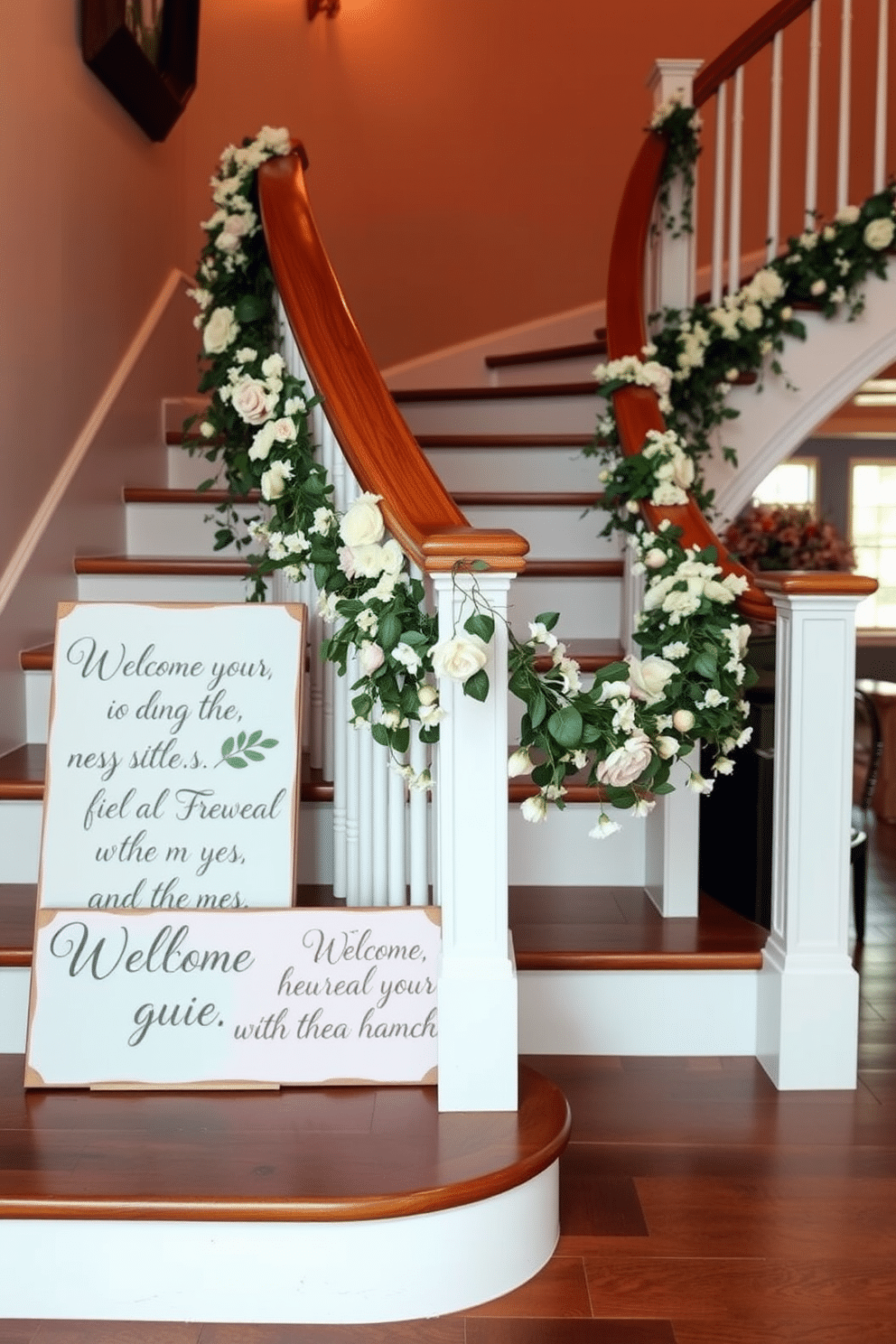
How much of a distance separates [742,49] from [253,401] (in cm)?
220

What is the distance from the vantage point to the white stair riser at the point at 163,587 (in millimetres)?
3260

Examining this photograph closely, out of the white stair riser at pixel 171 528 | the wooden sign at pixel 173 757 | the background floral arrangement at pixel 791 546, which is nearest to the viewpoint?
the wooden sign at pixel 173 757

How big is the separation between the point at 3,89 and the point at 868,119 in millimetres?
4092

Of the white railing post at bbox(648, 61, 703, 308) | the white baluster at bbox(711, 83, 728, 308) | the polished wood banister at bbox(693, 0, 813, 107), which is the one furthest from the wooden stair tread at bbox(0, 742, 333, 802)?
the polished wood banister at bbox(693, 0, 813, 107)

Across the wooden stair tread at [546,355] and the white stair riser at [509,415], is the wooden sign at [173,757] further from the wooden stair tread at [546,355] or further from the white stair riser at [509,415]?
the wooden stair tread at [546,355]

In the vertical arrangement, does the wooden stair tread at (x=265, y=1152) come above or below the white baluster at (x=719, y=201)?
below

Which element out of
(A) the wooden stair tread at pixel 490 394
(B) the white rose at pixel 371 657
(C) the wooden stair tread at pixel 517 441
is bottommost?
(B) the white rose at pixel 371 657

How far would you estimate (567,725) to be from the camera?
1.95 metres

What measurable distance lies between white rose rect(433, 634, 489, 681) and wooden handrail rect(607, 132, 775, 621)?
85cm

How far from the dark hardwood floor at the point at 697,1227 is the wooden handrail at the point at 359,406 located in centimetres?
99

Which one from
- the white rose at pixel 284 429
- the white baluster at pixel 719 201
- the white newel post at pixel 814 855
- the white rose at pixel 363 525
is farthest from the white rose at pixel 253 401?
the white baluster at pixel 719 201

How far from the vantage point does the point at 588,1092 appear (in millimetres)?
2398

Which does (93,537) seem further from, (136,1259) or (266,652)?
(136,1259)

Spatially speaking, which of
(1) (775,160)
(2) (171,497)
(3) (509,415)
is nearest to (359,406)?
(2) (171,497)
